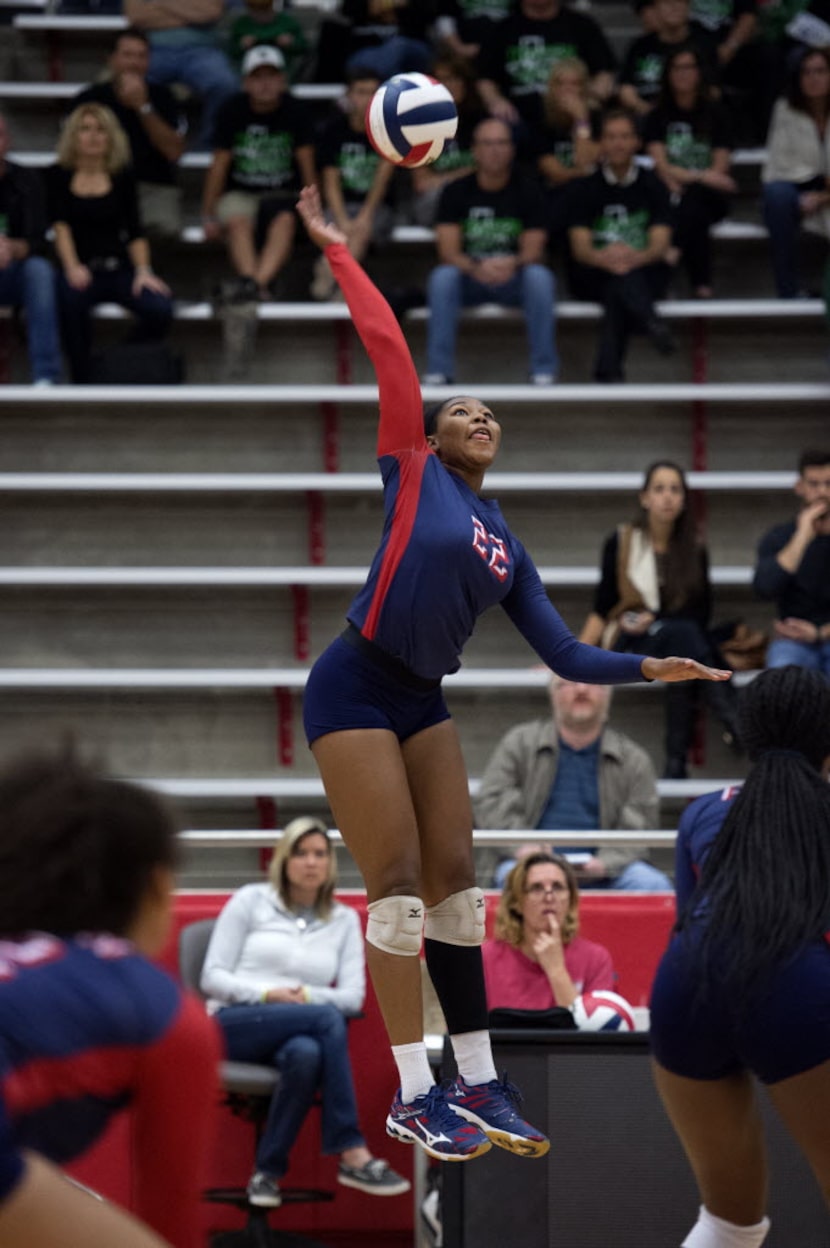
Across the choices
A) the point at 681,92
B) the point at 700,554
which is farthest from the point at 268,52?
the point at 700,554

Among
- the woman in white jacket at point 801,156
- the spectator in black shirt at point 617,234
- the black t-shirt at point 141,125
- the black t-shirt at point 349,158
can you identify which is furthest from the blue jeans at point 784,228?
the black t-shirt at point 141,125

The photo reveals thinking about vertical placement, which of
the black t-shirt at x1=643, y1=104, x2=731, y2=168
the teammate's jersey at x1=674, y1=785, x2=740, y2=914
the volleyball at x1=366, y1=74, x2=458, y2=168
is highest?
the black t-shirt at x1=643, y1=104, x2=731, y2=168

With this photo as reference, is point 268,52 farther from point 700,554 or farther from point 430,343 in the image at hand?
point 700,554

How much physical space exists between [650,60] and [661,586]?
3541 millimetres

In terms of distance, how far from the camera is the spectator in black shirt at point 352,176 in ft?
29.6

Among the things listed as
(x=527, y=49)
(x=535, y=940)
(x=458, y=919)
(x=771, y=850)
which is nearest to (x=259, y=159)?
(x=527, y=49)

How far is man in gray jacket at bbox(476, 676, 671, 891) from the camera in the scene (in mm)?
6957

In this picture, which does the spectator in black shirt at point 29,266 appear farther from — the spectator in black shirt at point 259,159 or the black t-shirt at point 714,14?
the black t-shirt at point 714,14

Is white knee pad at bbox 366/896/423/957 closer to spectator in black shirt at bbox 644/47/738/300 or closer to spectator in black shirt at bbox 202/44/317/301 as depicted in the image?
spectator in black shirt at bbox 202/44/317/301

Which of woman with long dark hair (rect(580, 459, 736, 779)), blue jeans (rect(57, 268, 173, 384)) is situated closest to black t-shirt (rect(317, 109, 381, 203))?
blue jeans (rect(57, 268, 173, 384))

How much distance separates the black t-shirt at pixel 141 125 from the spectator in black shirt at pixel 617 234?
2156 millimetres

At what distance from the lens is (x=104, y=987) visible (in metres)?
2.19

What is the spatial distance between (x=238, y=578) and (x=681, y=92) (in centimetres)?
347

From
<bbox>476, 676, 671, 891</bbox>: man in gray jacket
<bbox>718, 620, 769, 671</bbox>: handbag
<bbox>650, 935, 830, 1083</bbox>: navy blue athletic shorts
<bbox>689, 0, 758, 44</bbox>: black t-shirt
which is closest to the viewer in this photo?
<bbox>650, 935, 830, 1083</bbox>: navy blue athletic shorts
